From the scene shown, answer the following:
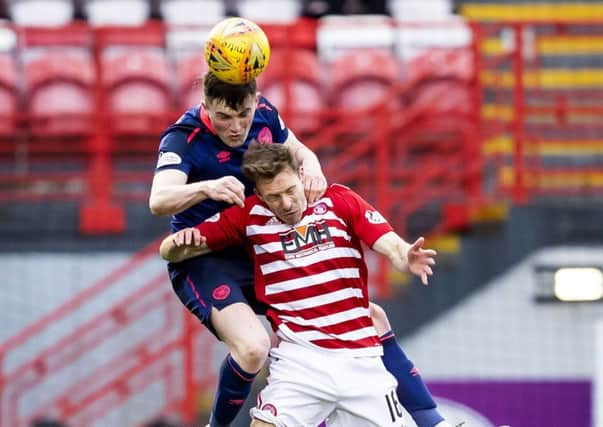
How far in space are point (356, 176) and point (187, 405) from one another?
77.8 inches

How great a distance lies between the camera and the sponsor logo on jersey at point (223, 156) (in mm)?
7695

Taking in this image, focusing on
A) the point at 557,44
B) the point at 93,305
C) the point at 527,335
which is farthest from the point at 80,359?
the point at 557,44

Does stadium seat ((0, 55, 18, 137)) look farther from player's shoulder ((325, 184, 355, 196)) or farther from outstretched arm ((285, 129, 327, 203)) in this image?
player's shoulder ((325, 184, 355, 196))

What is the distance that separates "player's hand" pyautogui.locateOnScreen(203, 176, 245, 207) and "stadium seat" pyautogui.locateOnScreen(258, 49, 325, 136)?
17.0 ft

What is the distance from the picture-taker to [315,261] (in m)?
7.48

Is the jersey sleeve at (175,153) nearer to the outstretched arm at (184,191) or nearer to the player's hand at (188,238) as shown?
the outstretched arm at (184,191)

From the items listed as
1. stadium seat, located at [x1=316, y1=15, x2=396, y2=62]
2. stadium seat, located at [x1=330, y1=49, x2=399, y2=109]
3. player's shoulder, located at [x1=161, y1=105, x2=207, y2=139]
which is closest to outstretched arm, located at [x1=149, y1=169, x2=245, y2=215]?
player's shoulder, located at [x1=161, y1=105, x2=207, y2=139]

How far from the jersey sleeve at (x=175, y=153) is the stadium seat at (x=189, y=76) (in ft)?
18.0

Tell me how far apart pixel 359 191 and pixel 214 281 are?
14.9ft

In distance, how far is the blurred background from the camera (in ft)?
38.7

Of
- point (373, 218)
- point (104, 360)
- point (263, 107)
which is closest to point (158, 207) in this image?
point (263, 107)

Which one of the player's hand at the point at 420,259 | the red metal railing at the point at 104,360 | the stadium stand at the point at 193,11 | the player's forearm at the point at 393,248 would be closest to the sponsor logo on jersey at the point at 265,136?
the player's forearm at the point at 393,248

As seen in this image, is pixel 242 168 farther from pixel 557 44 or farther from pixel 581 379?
pixel 557 44

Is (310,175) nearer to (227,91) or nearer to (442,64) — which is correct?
(227,91)
